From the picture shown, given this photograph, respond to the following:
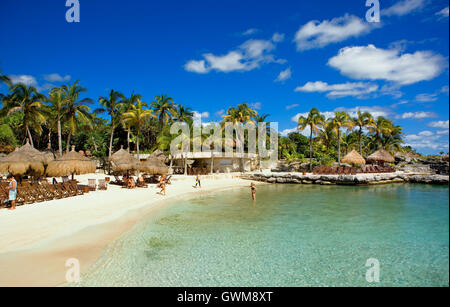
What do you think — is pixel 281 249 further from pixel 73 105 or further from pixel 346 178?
pixel 73 105

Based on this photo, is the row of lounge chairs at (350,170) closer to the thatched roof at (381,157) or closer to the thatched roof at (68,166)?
the thatched roof at (381,157)

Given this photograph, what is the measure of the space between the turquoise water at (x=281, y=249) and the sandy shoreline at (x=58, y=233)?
624 millimetres

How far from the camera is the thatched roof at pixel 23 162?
14947 millimetres

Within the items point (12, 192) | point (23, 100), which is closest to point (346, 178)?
point (12, 192)

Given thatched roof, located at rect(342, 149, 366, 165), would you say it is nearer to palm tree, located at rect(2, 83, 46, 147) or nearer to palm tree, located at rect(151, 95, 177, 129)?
palm tree, located at rect(151, 95, 177, 129)

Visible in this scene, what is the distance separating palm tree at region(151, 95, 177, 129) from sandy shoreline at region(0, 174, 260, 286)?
1071 inches

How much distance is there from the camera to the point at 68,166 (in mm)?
17031

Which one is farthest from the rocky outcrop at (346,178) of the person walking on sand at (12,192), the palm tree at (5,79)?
the palm tree at (5,79)

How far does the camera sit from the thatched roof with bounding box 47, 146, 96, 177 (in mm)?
16812

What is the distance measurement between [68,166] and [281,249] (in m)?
15.2

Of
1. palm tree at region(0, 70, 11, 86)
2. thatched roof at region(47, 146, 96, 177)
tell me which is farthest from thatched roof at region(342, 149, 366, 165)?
palm tree at region(0, 70, 11, 86)
